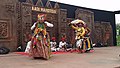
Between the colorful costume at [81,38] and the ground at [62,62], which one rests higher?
the colorful costume at [81,38]

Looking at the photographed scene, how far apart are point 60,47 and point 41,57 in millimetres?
5103

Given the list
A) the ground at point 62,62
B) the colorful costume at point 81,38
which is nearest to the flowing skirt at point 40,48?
the ground at point 62,62

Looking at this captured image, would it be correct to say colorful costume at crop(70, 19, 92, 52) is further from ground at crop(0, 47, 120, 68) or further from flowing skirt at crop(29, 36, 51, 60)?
flowing skirt at crop(29, 36, 51, 60)

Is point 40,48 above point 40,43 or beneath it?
beneath

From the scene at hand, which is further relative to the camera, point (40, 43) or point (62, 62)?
point (40, 43)

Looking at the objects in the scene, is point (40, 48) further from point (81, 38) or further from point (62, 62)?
point (81, 38)

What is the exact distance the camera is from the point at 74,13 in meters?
18.9

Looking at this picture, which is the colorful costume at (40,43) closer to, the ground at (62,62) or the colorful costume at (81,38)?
the ground at (62,62)

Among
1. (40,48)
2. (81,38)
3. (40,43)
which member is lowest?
(40,48)

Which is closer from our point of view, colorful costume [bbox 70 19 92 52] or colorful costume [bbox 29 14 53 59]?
colorful costume [bbox 29 14 53 59]

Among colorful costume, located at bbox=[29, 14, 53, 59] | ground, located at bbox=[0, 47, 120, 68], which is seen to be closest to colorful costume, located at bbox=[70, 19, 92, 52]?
ground, located at bbox=[0, 47, 120, 68]

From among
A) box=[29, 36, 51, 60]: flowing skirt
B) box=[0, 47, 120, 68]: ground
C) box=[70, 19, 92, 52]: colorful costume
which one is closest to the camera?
box=[0, 47, 120, 68]: ground

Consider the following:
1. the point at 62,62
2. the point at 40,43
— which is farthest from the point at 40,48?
the point at 62,62

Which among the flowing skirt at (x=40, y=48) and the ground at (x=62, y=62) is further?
the flowing skirt at (x=40, y=48)
